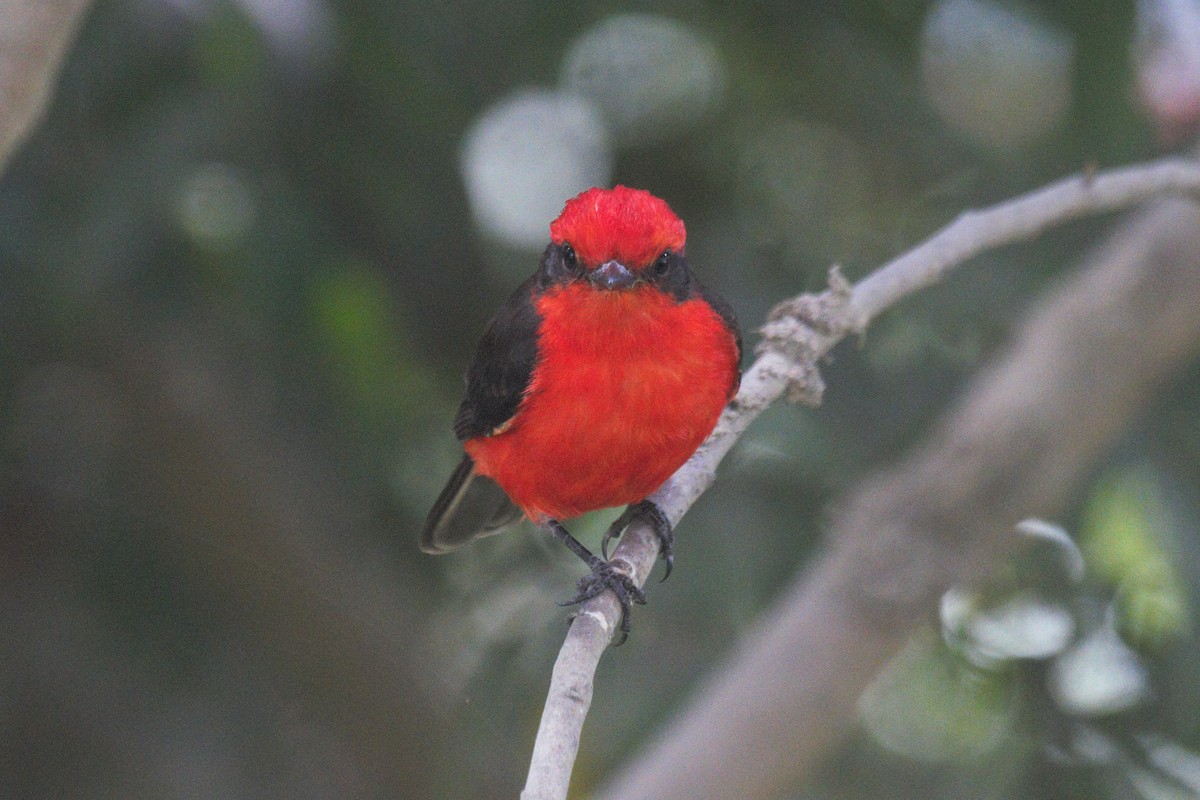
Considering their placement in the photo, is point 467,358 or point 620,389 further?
point 467,358

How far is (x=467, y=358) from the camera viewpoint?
5039 millimetres

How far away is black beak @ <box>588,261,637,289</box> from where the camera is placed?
3057mm

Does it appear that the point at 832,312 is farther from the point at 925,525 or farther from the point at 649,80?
the point at 649,80

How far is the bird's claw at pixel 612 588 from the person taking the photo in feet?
9.91

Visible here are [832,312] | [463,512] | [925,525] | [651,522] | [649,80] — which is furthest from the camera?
[649,80]

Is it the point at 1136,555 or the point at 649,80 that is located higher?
the point at 649,80

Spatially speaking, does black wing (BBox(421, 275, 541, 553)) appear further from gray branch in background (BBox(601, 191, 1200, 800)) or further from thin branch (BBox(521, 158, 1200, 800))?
gray branch in background (BBox(601, 191, 1200, 800))

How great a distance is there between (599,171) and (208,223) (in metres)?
1.25

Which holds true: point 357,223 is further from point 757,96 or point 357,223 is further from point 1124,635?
point 1124,635

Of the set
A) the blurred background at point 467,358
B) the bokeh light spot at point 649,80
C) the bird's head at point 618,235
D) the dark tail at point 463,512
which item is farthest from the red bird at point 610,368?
the bokeh light spot at point 649,80

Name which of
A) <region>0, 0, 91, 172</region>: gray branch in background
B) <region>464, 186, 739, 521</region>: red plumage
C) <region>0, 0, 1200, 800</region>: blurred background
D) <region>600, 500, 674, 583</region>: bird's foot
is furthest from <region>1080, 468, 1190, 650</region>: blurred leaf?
<region>0, 0, 91, 172</region>: gray branch in background

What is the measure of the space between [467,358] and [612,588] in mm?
2151

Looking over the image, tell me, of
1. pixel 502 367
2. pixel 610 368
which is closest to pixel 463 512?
pixel 502 367

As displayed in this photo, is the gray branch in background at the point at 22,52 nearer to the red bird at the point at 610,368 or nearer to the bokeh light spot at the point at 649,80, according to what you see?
the red bird at the point at 610,368
